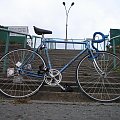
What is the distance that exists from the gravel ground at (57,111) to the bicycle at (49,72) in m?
0.47

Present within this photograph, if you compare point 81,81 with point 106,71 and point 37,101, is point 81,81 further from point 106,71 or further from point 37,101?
point 37,101

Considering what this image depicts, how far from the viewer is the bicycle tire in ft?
18.6

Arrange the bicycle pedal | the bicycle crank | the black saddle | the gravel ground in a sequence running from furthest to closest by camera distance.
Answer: the bicycle pedal
the black saddle
the bicycle crank
the gravel ground

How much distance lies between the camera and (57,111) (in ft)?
14.6

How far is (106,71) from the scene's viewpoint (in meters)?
5.74

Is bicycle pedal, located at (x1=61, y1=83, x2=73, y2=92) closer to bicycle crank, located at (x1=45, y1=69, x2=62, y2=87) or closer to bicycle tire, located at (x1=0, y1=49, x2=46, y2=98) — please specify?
bicycle crank, located at (x1=45, y1=69, x2=62, y2=87)

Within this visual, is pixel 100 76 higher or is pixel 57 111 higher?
pixel 100 76

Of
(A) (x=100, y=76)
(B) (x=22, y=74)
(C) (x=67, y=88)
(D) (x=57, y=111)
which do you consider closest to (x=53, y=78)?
(C) (x=67, y=88)

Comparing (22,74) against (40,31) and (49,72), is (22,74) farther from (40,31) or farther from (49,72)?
(40,31)

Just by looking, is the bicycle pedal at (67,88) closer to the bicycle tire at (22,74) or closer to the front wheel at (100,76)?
the front wheel at (100,76)

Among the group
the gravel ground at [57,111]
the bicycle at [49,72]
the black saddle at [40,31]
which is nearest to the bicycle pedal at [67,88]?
the bicycle at [49,72]

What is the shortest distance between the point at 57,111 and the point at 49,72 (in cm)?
122

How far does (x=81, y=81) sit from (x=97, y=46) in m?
0.68

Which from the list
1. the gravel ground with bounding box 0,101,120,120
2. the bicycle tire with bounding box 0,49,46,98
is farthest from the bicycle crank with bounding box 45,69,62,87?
the gravel ground with bounding box 0,101,120,120
